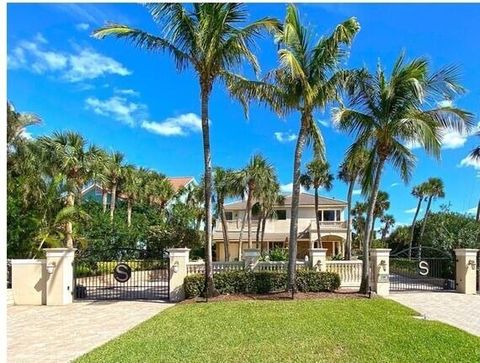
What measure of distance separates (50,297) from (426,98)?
46.9 ft

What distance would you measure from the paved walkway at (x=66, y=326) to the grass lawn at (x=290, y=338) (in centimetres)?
63

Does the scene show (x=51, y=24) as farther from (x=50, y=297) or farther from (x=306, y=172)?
(x=306, y=172)

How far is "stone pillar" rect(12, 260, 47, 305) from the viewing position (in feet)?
47.5

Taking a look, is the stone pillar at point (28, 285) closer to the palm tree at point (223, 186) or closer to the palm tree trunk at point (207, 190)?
the palm tree trunk at point (207, 190)

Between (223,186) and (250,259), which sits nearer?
(250,259)

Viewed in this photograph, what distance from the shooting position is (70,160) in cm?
2272

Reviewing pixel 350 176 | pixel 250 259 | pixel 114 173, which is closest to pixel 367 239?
pixel 250 259

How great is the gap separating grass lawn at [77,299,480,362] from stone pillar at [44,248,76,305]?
14.4 feet

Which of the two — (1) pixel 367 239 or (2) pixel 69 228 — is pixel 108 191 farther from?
(1) pixel 367 239

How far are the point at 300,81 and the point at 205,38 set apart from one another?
344 cm

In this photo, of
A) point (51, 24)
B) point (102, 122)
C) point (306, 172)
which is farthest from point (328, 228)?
point (51, 24)

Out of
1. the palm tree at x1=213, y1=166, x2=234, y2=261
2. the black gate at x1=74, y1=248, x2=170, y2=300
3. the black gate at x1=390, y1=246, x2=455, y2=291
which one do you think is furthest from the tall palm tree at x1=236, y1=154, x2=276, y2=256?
the black gate at x1=390, y1=246, x2=455, y2=291

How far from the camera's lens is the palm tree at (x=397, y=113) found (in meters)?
14.5
